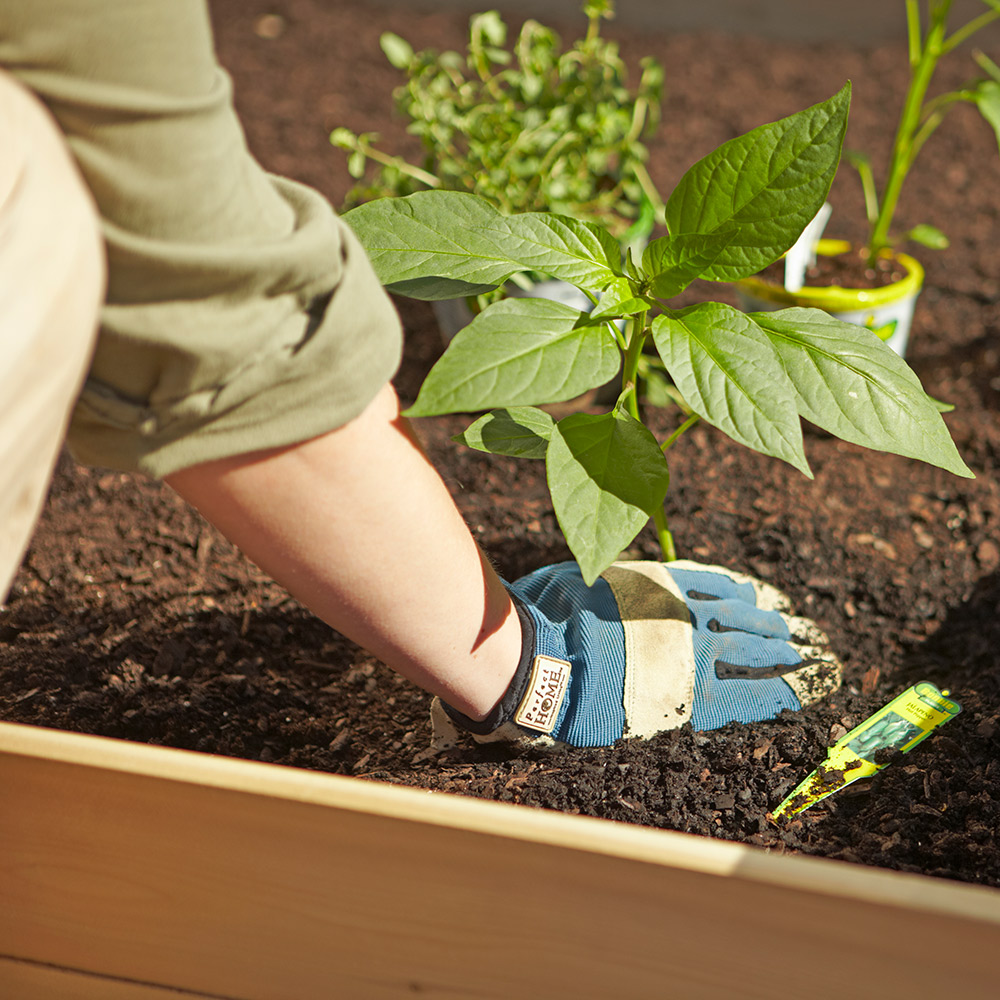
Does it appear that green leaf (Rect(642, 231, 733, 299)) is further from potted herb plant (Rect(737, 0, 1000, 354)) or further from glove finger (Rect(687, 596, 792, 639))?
potted herb plant (Rect(737, 0, 1000, 354))

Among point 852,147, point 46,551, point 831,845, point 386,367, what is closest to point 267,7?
point 852,147

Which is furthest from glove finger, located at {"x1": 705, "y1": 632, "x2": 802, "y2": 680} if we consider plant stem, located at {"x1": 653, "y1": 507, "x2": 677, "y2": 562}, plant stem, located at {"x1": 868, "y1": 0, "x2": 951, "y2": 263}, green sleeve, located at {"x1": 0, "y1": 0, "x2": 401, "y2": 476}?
plant stem, located at {"x1": 868, "y1": 0, "x2": 951, "y2": 263}

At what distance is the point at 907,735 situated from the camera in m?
0.90

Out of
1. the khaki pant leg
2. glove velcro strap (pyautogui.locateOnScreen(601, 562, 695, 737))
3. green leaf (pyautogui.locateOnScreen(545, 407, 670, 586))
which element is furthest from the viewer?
glove velcro strap (pyautogui.locateOnScreen(601, 562, 695, 737))

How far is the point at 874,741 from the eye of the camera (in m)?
0.90

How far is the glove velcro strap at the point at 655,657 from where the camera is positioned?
91cm

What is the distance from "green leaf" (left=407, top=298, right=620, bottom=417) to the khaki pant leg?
8.7 inches

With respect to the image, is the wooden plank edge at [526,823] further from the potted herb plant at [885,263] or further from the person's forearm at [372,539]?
the potted herb plant at [885,263]

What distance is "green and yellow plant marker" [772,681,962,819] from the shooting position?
870mm

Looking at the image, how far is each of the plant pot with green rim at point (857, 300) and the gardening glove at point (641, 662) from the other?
0.54 metres

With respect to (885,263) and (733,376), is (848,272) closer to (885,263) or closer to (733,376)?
(885,263)

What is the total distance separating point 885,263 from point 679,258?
0.88m

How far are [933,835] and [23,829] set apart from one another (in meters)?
0.79

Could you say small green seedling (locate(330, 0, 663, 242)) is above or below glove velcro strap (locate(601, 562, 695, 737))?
above
